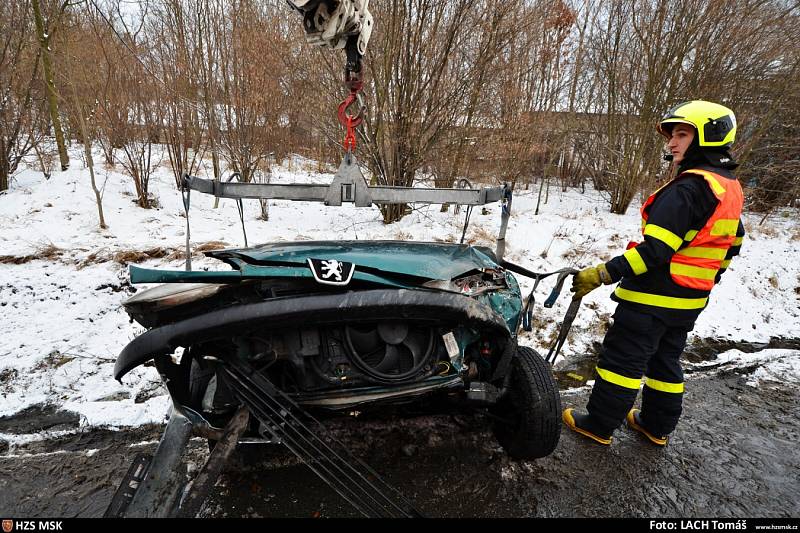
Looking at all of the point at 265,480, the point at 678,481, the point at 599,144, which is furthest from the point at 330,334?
the point at 599,144

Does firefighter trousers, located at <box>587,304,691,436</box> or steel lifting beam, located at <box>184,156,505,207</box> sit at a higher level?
steel lifting beam, located at <box>184,156,505,207</box>

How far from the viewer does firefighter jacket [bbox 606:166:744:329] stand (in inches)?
86.8

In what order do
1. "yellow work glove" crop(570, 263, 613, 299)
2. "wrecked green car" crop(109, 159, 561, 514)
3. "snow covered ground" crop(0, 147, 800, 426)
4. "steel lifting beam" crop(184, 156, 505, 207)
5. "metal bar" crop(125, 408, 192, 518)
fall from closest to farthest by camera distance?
"metal bar" crop(125, 408, 192, 518)
"wrecked green car" crop(109, 159, 561, 514)
"yellow work glove" crop(570, 263, 613, 299)
"steel lifting beam" crop(184, 156, 505, 207)
"snow covered ground" crop(0, 147, 800, 426)

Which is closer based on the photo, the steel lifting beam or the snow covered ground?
the steel lifting beam

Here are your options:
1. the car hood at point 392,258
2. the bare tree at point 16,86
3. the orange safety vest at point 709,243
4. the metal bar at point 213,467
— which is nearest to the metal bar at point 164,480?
the metal bar at point 213,467

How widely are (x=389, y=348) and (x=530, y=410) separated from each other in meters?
0.94

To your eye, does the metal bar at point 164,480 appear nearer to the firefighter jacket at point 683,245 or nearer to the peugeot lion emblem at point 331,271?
the peugeot lion emblem at point 331,271

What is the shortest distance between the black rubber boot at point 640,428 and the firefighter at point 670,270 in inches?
0.5

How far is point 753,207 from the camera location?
9.80m

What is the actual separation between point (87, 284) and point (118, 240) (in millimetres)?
1411

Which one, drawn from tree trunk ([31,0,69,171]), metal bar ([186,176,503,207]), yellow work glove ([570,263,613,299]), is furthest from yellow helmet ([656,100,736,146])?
tree trunk ([31,0,69,171])

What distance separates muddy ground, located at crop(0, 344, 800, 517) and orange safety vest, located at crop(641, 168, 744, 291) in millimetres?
1174

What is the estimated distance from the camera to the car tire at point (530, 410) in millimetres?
2197

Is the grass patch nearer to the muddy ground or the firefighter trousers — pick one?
the muddy ground
